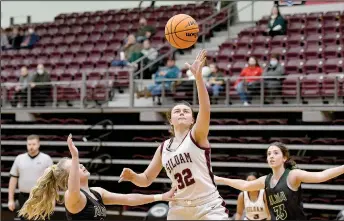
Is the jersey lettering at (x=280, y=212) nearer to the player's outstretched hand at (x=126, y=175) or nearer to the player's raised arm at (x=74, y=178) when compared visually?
the player's outstretched hand at (x=126, y=175)

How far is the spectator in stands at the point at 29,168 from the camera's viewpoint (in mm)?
11023

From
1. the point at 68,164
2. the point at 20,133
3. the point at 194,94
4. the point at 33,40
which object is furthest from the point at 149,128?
the point at 68,164

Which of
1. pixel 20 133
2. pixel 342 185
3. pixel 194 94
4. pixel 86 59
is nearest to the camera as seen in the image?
pixel 342 185

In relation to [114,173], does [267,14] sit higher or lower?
higher

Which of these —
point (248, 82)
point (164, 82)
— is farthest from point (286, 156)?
point (164, 82)

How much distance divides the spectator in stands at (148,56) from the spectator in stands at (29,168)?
4376 millimetres

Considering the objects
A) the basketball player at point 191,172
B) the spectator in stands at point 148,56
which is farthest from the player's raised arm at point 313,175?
the spectator in stands at point 148,56

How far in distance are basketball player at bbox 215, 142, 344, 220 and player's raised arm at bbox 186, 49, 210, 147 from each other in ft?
3.97

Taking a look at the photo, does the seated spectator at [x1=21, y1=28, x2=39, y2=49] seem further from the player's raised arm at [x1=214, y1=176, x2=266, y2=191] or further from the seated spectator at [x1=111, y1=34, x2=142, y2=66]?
the player's raised arm at [x1=214, y1=176, x2=266, y2=191]

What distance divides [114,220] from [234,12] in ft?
19.8

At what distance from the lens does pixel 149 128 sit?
1386cm

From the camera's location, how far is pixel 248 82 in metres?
13.0

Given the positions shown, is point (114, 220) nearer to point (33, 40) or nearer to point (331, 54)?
point (331, 54)

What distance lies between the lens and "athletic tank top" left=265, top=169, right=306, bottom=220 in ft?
23.0
